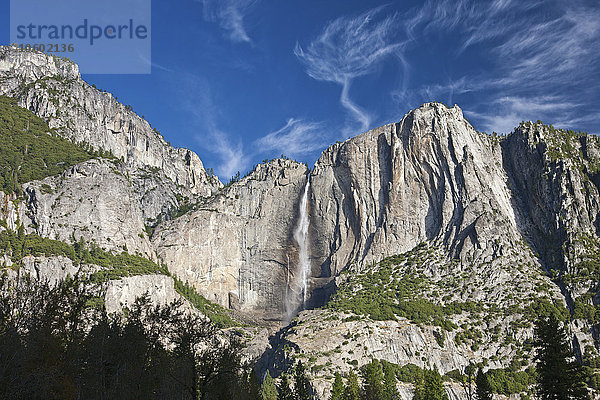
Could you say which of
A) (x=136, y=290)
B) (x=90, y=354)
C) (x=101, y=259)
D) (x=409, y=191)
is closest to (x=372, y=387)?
(x=90, y=354)

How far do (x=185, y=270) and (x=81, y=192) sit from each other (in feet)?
136

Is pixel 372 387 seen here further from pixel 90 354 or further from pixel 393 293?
pixel 393 293

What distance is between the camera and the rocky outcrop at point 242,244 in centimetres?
17500

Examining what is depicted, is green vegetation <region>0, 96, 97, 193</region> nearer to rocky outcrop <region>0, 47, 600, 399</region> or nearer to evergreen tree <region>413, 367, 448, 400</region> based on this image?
rocky outcrop <region>0, 47, 600, 399</region>

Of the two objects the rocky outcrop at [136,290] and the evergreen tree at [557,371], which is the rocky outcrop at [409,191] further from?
the evergreen tree at [557,371]

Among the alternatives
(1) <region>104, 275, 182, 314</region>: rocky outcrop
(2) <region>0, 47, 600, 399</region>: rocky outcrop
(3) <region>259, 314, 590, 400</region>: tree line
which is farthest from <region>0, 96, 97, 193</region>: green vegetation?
(3) <region>259, 314, 590, 400</region>: tree line

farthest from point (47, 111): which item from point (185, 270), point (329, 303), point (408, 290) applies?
point (408, 290)

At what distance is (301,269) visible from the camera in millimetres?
177125

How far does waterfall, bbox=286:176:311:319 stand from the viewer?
562ft

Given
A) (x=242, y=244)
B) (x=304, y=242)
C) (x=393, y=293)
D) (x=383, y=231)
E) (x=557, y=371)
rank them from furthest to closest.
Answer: (x=242, y=244)
(x=304, y=242)
(x=383, y=231)
(x=393, y=293)
(x=557, y=371)

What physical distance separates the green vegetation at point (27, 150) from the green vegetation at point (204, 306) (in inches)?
2093

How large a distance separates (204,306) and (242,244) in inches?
1150

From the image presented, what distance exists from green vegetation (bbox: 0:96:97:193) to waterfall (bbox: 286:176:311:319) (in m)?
76.1

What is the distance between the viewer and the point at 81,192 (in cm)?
15825
